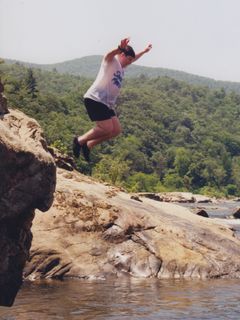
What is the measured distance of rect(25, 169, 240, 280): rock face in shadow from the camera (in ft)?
61.8

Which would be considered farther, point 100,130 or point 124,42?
point 100,130

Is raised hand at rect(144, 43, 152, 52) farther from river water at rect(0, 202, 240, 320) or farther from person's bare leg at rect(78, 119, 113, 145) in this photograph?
river water at rect(0, 202, 240, 320)

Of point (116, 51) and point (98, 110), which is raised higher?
point (116, 51)

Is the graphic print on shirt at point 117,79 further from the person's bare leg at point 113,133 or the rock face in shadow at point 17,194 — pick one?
the rock face in shadow at point 17,194

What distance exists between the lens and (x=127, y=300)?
15828mm

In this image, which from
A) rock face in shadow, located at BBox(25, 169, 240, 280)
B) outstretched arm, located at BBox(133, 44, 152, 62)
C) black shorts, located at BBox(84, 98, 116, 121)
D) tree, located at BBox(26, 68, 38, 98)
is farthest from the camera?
tree, located at BBox(26, 68, 38, 98)

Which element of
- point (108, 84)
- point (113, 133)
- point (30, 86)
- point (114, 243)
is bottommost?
point (114, 243)

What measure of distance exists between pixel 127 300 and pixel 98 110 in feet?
22.9

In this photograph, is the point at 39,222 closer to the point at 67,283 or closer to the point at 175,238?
the point at 67,283

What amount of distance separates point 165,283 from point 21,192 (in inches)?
353

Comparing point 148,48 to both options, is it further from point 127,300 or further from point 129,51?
point 127,300

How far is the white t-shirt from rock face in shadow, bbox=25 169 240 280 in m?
9.51

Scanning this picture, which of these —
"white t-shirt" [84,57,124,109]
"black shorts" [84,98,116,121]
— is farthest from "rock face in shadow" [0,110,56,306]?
"white t-shirt" [84,57,124,109]

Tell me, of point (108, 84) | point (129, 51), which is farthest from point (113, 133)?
point (129, 51)
